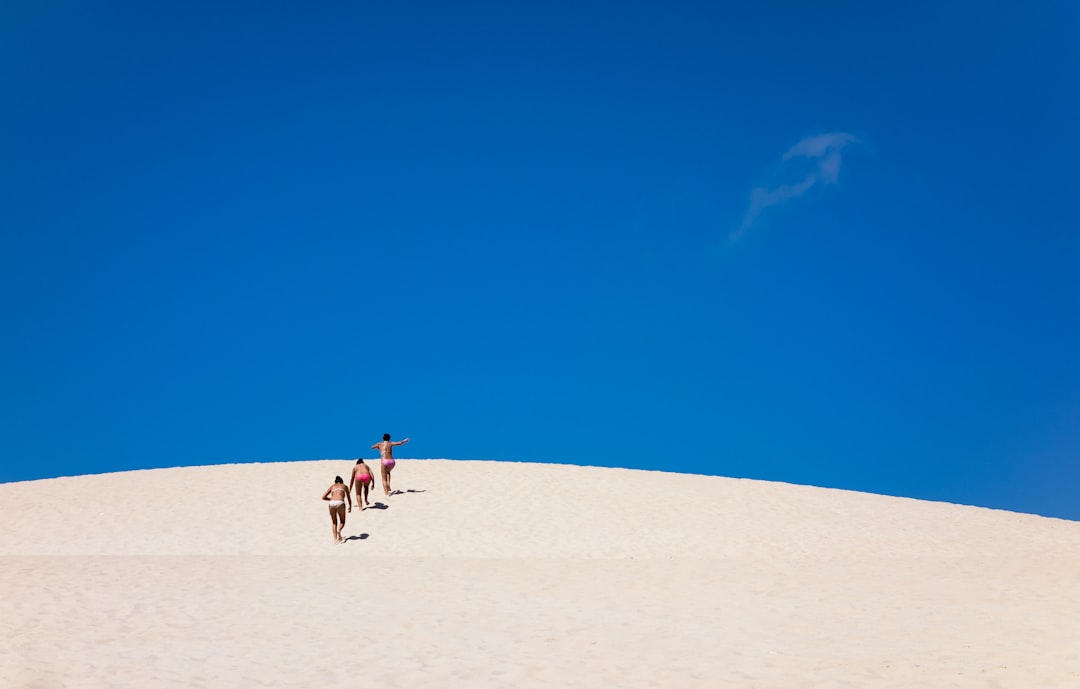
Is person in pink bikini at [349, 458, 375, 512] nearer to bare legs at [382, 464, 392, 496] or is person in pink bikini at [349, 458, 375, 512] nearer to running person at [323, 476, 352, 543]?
bare legs at [382, 464, 392, 496]

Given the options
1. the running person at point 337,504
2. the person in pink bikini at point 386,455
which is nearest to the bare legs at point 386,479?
the person in pink bikini at point 386,455

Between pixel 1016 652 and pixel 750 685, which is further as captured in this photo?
A: pixel 1016 652

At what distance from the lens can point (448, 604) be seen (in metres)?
14.7

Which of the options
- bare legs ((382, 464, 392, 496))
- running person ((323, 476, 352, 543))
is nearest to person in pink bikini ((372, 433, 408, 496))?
bare legs ((382, 464, 392, 496))

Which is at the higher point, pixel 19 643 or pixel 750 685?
pixel 19 643

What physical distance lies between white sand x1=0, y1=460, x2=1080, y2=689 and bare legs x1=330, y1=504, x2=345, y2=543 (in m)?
0.72

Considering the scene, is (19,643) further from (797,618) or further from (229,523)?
(229,523)

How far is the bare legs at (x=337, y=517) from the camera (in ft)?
69.4

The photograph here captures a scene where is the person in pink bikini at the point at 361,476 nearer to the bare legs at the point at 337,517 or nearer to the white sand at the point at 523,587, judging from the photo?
the white sand at the point at 523,587

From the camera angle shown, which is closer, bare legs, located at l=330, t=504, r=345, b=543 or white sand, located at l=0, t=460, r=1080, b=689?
white sand, located at l=0, t=460, r=1080, b=689

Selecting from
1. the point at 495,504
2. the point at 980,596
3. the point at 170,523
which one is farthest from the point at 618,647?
the point at 170,523

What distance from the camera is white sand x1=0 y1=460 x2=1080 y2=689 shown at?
10.5m

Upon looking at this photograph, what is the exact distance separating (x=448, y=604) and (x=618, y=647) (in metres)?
4.05

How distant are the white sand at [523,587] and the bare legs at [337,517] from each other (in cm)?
72
